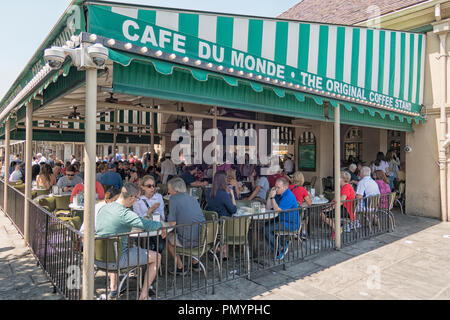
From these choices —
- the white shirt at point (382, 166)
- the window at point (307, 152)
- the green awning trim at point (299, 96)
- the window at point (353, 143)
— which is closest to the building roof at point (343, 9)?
the window at point (307, 152)

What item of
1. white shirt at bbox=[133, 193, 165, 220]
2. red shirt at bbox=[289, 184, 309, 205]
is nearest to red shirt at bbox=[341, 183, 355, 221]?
red shirt at bbox=[289, 184, 309, 205]

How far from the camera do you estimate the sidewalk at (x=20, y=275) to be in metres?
3.77

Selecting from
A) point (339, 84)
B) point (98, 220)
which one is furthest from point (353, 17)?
point (98, 220)

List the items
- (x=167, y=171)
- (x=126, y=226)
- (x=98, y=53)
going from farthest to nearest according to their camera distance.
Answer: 1. (x=167, y=171)
2. (x=126, y=226)
3. (x=98, y=53)

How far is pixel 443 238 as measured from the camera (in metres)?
6.55

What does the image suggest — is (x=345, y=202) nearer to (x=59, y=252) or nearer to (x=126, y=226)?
(x=126, y=226)

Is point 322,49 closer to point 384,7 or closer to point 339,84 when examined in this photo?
point 339,84

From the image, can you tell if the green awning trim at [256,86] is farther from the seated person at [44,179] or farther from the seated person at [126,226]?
the seated person at [44,179]

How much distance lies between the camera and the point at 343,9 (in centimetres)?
1158

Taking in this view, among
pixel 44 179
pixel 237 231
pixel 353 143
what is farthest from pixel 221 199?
pixel 353 143

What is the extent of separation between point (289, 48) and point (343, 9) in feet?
26.0

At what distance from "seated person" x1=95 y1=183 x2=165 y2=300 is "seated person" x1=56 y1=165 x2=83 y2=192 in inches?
171
